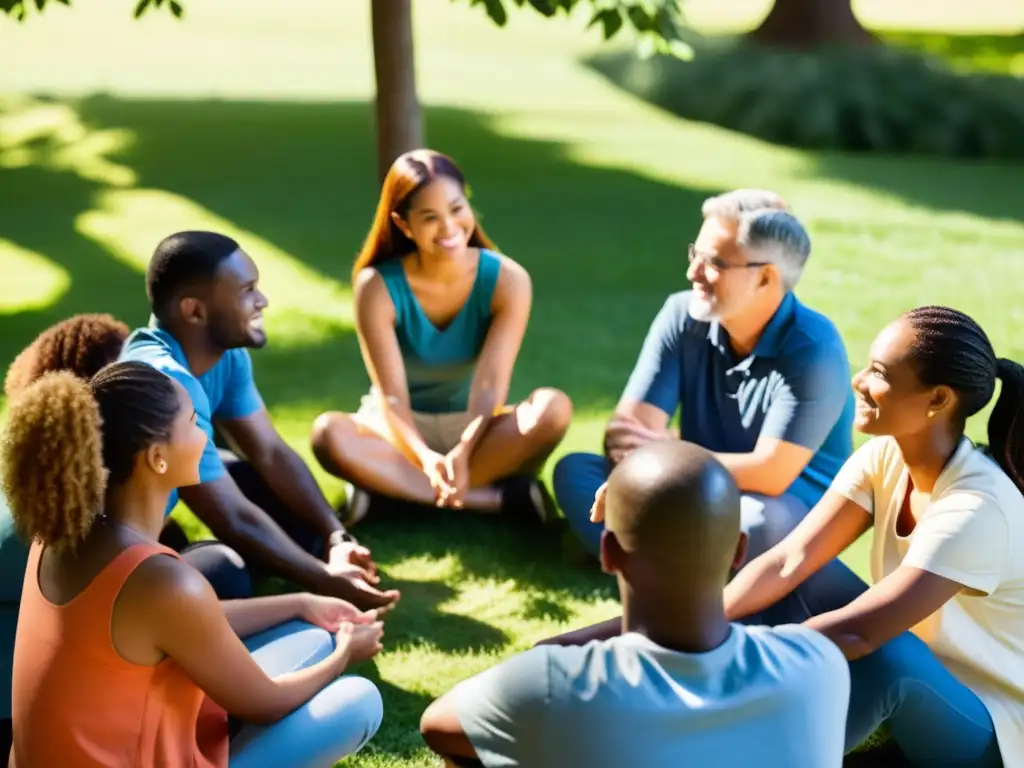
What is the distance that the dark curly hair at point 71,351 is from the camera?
3.49 m

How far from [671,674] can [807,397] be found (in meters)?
1.99

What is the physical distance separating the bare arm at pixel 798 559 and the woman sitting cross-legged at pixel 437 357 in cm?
151

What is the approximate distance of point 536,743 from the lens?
2230 millimetres

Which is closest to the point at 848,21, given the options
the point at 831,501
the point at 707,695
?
the point at 831,501

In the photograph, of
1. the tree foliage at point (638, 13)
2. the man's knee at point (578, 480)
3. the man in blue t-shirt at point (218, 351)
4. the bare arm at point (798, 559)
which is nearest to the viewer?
the bare arm at point (798, 559)

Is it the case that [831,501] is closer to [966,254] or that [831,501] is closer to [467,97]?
[966,254]

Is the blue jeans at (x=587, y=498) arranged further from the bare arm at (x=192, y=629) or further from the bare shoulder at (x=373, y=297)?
the bare arm at (x=192, y=629)

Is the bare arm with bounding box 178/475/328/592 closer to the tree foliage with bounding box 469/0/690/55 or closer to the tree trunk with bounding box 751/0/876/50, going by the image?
the tree foliage with bounding box 469/0/690/55

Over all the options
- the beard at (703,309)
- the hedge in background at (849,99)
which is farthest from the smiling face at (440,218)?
the hedge in background at (849,99)

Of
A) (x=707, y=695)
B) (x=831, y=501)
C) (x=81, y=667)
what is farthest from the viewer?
(x=831, y=501)

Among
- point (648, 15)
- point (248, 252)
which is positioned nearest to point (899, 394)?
point (648, 15)

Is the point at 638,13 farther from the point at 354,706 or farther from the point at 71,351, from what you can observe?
the point at 354,706

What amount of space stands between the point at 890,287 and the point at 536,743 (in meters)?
6.55

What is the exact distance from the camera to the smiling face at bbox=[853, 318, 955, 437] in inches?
121
